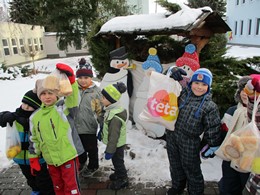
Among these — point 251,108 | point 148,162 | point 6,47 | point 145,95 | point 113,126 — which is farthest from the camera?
point 6,47

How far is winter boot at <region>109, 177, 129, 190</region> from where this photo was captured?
2.92m

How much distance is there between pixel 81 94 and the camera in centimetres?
311

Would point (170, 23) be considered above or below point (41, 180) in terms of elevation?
above

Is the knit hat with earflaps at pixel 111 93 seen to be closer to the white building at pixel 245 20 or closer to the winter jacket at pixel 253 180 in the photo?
the winter jacket at pixel 253 180

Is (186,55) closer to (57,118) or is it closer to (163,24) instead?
(163,24)

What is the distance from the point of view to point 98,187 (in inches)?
117

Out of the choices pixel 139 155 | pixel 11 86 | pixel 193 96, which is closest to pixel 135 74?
pixel 139 155

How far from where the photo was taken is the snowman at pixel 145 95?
163 inches

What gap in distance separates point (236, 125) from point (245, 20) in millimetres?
25497

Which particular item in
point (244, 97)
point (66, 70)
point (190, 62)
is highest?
point (66, 70)

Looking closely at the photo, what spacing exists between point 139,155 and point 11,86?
7749mm

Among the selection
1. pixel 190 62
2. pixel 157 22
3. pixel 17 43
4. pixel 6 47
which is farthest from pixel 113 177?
pixel 17 43

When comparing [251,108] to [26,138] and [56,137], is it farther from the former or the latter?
[26,138]

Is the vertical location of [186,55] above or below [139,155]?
above
